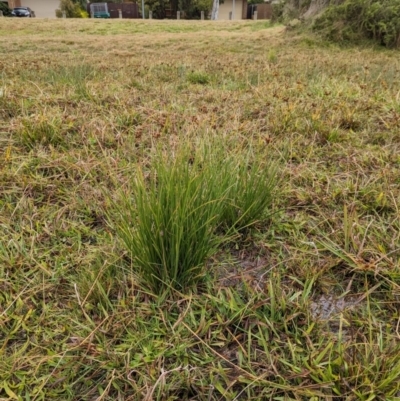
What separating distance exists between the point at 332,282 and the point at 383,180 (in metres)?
0.87

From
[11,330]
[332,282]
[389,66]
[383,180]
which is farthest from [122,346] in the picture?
[389,66]

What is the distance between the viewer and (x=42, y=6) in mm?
35750

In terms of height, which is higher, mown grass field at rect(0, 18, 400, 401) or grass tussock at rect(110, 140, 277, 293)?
grass tussock at rect(110, 140, 277, 293)

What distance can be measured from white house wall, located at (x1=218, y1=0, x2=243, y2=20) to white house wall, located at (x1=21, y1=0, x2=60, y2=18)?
56.0 feet

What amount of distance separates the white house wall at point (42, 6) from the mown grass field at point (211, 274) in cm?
4041

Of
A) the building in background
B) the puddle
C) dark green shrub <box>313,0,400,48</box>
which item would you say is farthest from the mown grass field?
the building in background

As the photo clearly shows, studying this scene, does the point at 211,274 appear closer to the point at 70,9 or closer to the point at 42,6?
the point at 70,9

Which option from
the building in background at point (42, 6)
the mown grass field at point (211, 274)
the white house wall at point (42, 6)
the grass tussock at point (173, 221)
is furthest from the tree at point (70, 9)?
the grass tussock at point (173, 221)

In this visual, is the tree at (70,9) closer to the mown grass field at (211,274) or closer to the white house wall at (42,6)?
the white house wall at (42,6)

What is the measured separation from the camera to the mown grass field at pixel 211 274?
0.97 m

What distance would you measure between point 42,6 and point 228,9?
770 inches

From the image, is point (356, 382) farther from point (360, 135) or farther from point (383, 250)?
point (360, 135)

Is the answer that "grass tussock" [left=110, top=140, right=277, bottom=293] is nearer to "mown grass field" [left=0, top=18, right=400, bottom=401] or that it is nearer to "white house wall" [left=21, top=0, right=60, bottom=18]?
"mown grass field" [left=0, top=18, right=400, bottom=401]

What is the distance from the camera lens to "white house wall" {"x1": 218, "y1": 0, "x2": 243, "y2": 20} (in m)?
35.9
